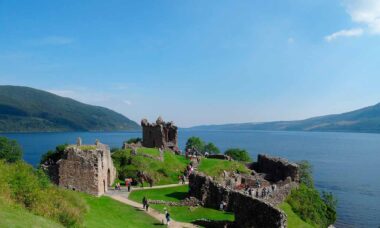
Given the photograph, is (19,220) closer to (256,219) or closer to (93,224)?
(93,224)

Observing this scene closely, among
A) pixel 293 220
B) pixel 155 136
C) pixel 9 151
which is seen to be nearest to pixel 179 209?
pixel 293 220

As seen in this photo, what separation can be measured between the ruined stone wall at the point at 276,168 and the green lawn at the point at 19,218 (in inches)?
1855

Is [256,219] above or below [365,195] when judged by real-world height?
above

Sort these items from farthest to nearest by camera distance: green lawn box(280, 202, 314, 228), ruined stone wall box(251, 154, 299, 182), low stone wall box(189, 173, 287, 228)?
ruined stone wall box(251, 154, 299, 182)
green lawn box(280, 202, 314, 228)
low stone wall box(189, 173, 287, 228)

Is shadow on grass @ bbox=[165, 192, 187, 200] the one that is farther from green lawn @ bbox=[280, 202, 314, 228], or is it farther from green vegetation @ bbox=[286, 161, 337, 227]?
green vegetation @ bbox=[286, 161, 337, 227]

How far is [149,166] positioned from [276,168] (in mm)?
24249

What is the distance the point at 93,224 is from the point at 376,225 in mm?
61730

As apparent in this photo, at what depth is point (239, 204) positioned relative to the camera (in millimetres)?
33656

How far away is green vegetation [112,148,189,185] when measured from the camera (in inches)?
2127

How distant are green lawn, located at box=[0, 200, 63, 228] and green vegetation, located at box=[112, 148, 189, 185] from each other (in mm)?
32195

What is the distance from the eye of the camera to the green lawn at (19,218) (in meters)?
17.8

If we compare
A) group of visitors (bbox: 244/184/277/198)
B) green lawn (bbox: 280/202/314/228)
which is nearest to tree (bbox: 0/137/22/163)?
group of visitors (bbox: 244/184/277/198)

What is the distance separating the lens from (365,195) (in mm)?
97750

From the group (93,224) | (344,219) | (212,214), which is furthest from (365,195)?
(93,224)
